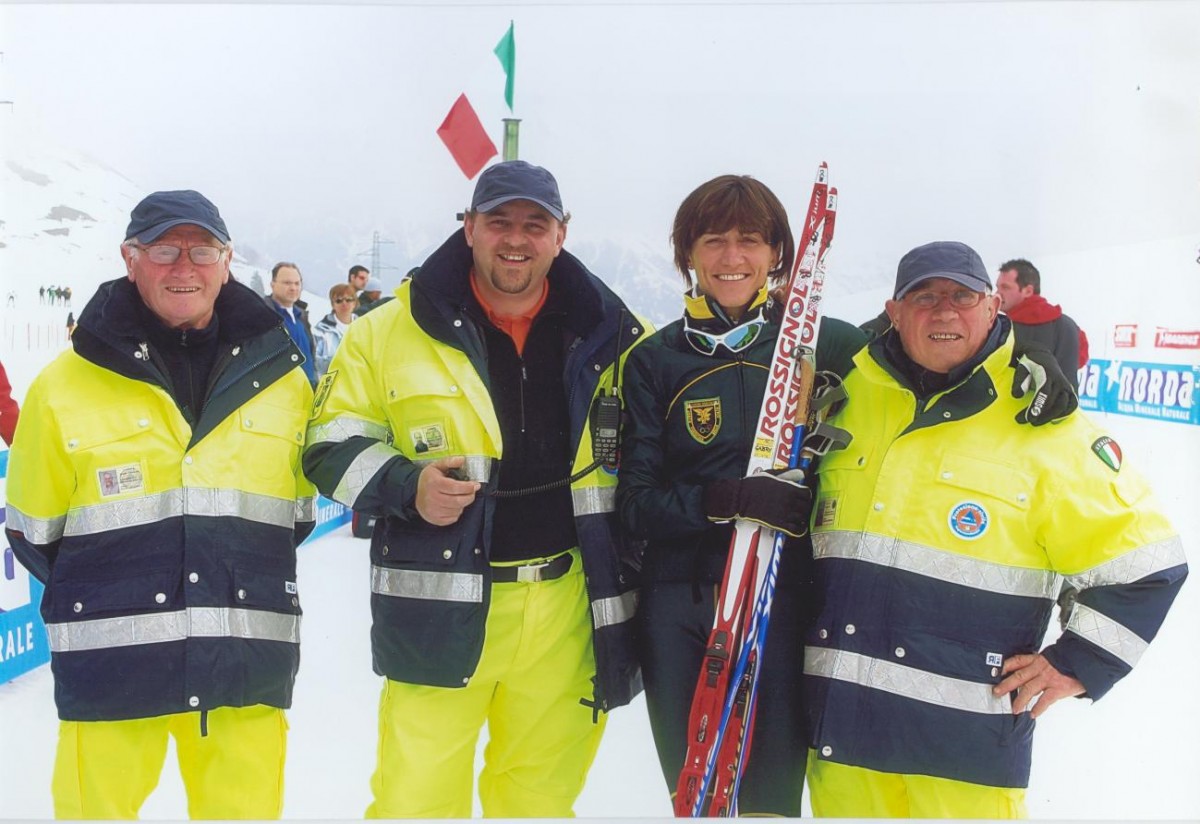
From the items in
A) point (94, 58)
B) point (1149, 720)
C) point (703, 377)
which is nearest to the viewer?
point (703, 377)

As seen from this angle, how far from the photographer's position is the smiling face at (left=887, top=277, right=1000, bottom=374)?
1664 mm

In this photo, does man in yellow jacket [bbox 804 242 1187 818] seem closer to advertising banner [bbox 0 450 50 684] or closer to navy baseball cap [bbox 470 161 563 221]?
navy baseball cap [bbox 470 161 563 221]

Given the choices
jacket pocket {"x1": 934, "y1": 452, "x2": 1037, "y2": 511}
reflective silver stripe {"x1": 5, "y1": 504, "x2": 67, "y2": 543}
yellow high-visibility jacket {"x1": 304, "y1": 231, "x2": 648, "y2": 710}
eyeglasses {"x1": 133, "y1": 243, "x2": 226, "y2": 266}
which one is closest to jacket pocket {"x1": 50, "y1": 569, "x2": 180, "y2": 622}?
reflective silver stripe {"x1": 5, "y1": 504, "x2": 67, "y2": 543}

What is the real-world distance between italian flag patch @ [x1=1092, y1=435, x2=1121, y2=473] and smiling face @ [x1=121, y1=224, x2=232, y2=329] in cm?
169

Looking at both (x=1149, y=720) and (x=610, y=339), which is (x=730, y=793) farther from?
(x=1149, y=720)

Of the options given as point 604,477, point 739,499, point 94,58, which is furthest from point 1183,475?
point 94,58

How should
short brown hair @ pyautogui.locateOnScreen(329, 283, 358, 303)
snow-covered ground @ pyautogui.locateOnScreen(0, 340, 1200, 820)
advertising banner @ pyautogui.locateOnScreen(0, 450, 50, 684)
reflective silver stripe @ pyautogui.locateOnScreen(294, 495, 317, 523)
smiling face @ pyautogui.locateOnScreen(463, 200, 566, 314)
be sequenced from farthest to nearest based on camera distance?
advertising banner @ pyautogui.locateOnScreen(0, 450, 50, 684), short brown hair @ pyautogui.locateOnScreen(329, 283, 358, 303), snow-covered ground @ pyautogui.locateOnScreen(0, 340, 1200, 820), reflective silver stripe @ pyautogui.locateOnScreen(294, 495, 317, 523), smiling face @ pyautogui.locateOnScreen(463, 200, 566, 314)

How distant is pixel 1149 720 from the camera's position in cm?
227

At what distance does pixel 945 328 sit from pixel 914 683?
26.0 inches

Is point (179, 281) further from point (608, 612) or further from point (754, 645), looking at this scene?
point (754, 645)

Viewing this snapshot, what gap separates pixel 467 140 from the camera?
2.20m

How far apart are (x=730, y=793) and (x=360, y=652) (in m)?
1.05

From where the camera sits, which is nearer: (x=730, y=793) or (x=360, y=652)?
→ (x=730, y=793)

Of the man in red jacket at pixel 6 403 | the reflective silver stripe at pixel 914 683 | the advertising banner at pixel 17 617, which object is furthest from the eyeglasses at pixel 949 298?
the advertising banner at pixel 17 617
